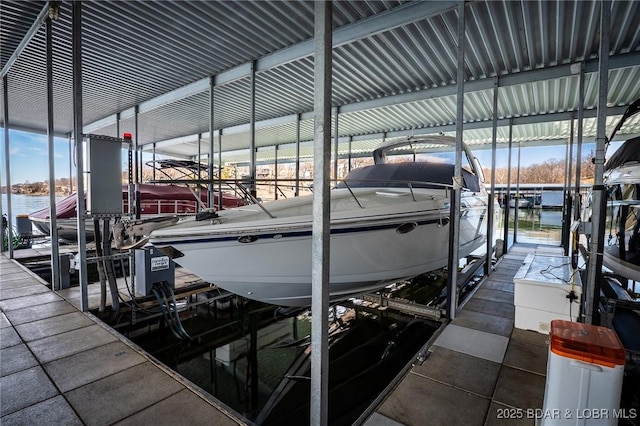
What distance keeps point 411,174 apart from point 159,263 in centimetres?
355

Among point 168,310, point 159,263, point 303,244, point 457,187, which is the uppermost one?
point 457,187

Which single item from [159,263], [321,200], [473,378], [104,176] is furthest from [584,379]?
[104,176]

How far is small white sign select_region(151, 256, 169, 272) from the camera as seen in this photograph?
3750 mm

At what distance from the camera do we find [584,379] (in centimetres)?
134

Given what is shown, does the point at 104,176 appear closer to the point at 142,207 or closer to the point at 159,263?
the point at 159,263

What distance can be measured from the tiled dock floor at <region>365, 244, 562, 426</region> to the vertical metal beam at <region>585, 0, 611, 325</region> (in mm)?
623

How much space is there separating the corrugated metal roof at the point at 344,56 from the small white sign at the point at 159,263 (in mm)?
3007

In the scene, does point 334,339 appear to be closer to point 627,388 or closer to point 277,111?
point 627,388

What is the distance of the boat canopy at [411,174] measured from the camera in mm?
4488

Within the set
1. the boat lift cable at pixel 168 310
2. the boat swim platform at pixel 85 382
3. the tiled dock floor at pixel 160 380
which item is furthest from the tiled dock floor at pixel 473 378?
the boat lift cable at pixel 168 310

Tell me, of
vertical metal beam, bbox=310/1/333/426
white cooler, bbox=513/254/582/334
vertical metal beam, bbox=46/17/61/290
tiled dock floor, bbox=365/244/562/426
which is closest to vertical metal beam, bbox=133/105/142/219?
vertical metal beam, bbox=46/17/61/290

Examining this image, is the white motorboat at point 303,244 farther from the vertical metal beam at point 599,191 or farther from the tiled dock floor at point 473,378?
the vertical metal beam at point 599,191

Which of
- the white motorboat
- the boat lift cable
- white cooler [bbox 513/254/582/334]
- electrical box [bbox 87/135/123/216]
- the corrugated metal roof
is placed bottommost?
the boat lift cable

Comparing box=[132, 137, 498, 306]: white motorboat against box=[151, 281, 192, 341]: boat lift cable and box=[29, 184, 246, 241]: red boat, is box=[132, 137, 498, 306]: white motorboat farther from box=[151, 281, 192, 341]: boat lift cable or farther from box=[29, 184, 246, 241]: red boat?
box=[29, 184, 246, 241]: red boat
